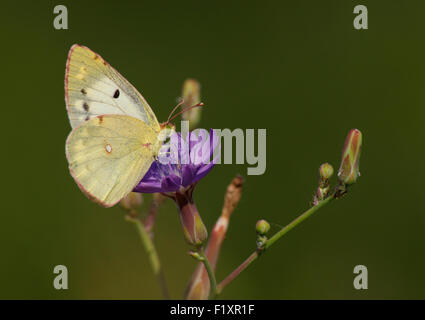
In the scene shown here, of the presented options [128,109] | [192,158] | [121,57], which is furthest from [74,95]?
[121,57]

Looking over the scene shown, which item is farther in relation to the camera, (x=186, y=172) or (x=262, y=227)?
(x=186, y=172)

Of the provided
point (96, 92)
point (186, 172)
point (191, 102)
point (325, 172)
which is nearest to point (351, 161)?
point (325, 172)

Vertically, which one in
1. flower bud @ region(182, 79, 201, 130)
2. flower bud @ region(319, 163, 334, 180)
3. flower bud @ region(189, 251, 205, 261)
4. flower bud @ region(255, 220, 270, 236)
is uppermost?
flower bud @ region(182, 79, 201, 130)

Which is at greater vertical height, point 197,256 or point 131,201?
point 131,201

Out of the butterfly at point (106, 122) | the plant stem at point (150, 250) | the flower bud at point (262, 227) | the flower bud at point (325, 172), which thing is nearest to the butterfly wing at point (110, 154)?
the butterfly at point (106, 122)

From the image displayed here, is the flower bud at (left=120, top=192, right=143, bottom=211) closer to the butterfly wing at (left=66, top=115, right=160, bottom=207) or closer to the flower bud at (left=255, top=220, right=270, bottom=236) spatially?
the butterfly wing at (left=66, top=115, right=160, bottom=207)

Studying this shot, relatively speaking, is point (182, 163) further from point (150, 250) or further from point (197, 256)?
point (150, 250)

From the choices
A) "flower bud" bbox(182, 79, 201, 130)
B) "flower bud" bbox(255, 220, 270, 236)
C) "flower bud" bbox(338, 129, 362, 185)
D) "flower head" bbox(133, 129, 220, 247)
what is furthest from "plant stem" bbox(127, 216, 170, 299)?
"flower bud" bbox(338, 129, 362, 185)
